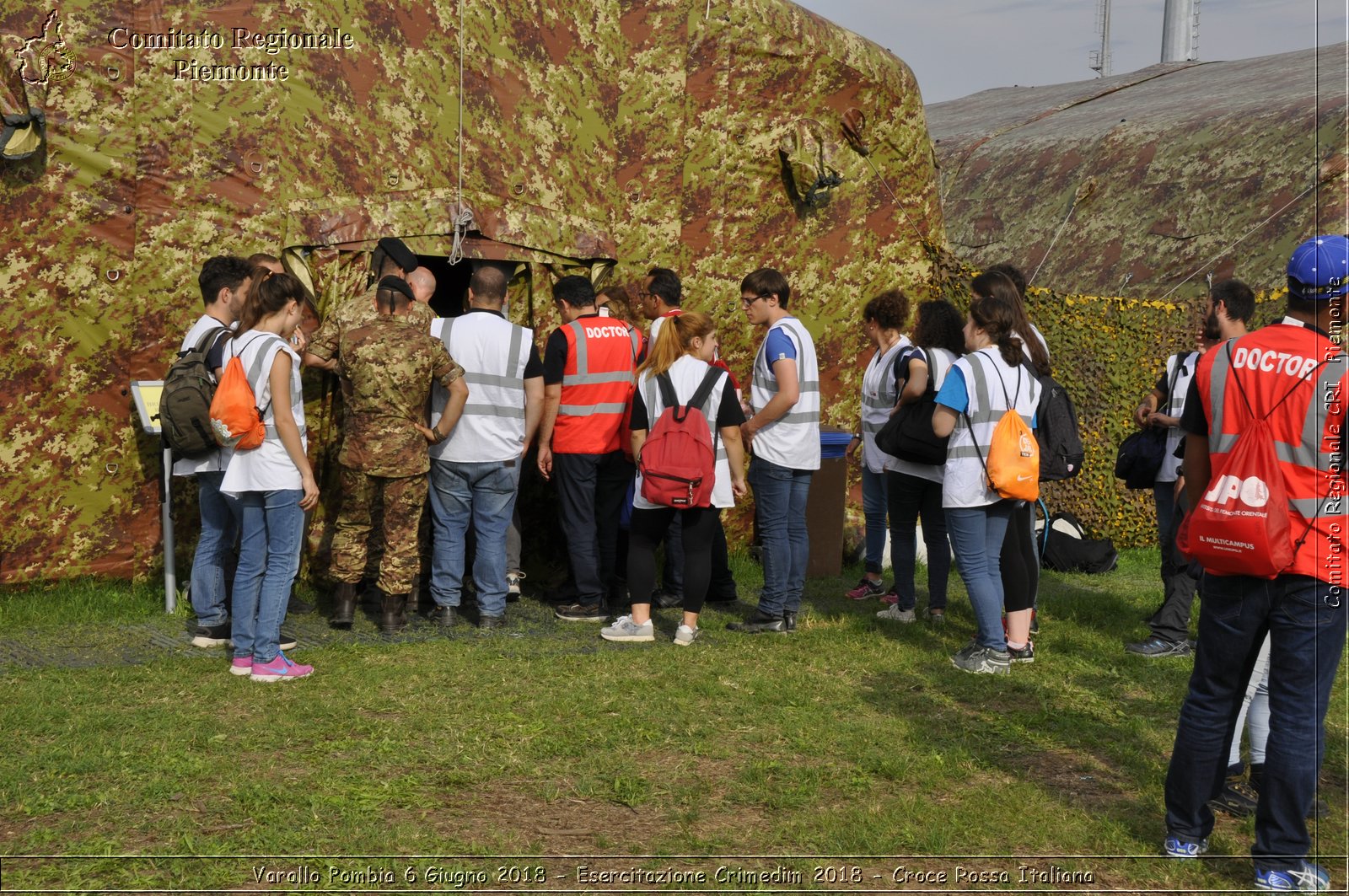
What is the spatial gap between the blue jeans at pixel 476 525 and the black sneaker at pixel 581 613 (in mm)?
399

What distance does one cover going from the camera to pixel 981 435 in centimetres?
588

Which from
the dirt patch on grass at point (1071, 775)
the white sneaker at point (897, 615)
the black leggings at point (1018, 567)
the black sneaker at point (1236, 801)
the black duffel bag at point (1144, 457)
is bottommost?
the dirt patch on grass at point (1071, 775)

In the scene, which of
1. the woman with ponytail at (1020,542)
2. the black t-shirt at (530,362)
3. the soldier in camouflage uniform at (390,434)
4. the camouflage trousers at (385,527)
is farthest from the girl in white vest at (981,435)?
the camouflage trousers at (385,527)

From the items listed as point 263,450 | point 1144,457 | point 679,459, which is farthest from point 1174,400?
point 263,450

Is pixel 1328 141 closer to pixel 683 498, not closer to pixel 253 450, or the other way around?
pixel 683 498

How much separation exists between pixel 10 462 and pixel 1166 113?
494 inches

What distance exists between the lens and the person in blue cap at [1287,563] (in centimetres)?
346

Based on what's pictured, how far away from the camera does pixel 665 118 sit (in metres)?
8.57

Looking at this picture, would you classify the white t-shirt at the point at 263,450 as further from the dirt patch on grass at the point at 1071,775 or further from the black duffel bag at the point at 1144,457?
the black duffel bag at the point at 1144,457

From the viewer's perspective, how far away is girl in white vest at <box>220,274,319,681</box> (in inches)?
216

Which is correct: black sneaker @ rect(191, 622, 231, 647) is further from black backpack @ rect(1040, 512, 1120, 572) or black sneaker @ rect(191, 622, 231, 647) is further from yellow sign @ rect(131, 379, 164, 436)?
black backpack @ rect(1040, 512, 1120, 572)

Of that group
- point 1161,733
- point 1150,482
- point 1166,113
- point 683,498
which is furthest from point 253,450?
point 1166,113

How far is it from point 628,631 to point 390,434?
5.46 feet

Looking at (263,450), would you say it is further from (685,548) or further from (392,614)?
(685,548)
